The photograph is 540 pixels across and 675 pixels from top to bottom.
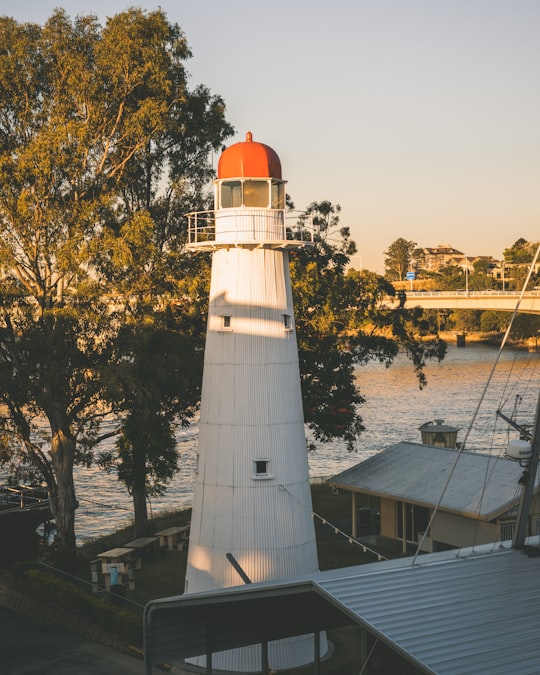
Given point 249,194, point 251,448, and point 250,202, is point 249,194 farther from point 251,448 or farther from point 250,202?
point 251,448

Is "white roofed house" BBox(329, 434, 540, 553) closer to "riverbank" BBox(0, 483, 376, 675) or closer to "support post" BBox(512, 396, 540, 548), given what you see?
"riverbank" BBox(0, 483, 376, 675)

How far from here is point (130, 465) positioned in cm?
3441

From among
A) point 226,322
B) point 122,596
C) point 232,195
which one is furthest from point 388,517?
point 232,195

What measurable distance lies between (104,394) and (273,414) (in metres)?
9.47

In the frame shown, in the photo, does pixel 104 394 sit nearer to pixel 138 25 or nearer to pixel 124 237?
pixel 124 237

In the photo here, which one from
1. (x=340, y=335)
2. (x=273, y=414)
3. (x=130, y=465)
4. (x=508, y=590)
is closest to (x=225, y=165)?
(x=273, y=414)

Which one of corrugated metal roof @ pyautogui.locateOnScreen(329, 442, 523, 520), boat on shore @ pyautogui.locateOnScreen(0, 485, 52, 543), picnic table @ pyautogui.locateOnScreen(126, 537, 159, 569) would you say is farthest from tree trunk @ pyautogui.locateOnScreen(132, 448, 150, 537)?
corrugated metal roof @ pyautogui.locateOnScreen(329, 442, 523, 520)

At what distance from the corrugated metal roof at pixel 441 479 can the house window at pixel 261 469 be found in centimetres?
741

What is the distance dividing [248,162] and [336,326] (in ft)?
Answer: 61.0

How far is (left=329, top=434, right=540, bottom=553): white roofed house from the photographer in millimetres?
28000

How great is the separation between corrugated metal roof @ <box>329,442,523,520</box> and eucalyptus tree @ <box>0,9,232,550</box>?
9689 mm

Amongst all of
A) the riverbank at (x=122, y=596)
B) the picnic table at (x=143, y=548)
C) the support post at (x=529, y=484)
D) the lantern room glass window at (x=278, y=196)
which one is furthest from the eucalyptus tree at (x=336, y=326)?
the support post at (x=529, y=484)

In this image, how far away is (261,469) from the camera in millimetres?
22094

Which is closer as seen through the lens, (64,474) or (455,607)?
(455,607)
